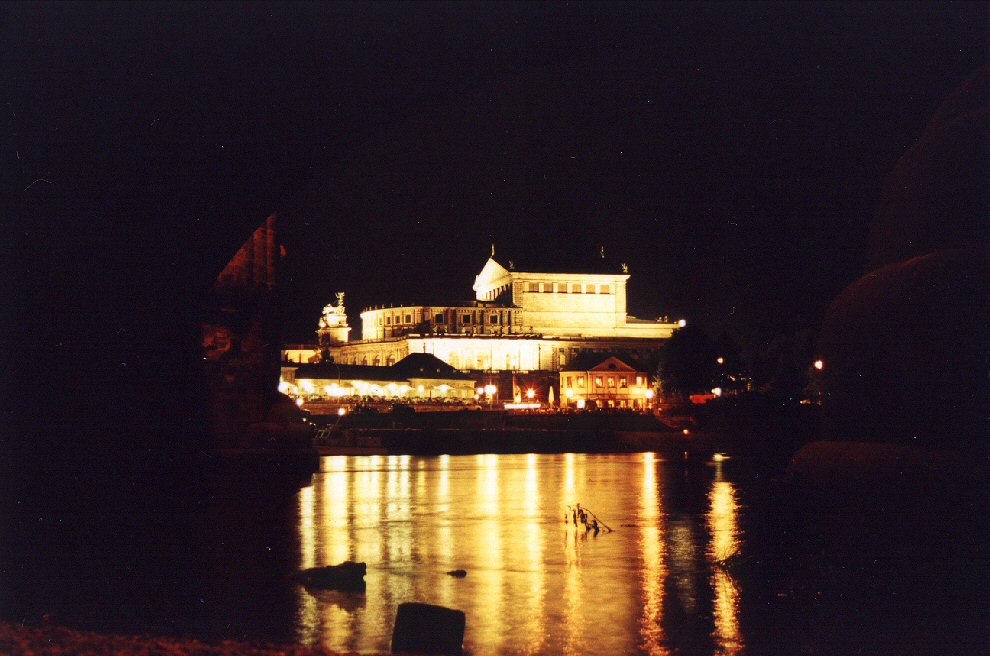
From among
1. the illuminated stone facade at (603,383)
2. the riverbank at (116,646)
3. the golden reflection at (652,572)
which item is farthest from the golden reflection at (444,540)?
the illuminated stone facade at (603,383)

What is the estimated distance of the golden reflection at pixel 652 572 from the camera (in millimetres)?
12289

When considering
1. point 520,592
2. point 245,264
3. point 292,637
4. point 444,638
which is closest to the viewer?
point 444,638

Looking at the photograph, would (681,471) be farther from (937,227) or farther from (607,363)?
(607,363)

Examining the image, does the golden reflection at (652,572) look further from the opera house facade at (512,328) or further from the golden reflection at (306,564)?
the opera house facade at (512,328)

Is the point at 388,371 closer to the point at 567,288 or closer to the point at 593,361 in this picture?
the point at 593,361

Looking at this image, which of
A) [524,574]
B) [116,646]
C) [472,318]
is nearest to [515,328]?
[472,318]

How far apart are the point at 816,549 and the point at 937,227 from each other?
8286mm

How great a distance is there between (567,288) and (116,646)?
139184 mm

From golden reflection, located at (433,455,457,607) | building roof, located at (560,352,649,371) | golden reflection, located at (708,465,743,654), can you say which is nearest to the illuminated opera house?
building roof, located at (560,352,649,371)

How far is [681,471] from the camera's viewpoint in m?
44.9

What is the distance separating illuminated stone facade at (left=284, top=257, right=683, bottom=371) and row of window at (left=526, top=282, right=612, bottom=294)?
0.04 metres

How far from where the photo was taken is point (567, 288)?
486 ft

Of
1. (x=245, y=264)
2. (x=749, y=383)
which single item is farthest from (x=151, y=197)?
(x=749, y=383)

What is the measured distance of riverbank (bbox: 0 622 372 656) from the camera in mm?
9594
